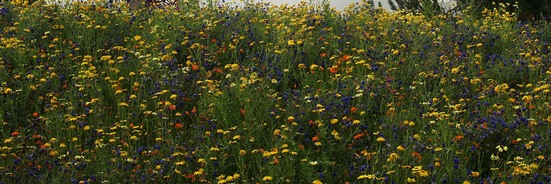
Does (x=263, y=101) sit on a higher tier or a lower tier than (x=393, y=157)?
higher

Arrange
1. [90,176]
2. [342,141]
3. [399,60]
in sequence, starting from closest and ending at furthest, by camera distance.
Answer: [90,176] → [342,141] → [399,60]

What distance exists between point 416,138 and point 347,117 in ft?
2.70

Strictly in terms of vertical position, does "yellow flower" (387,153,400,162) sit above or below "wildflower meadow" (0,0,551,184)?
below

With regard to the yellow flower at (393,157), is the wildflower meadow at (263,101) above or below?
above

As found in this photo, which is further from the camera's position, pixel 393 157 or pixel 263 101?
pixel 263 101

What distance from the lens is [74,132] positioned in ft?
19.3

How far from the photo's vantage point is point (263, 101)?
6.07 meters

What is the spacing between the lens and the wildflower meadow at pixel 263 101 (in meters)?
5.14

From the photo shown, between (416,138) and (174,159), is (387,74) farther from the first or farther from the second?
(174,159)

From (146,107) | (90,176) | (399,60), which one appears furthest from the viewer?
(399,60)

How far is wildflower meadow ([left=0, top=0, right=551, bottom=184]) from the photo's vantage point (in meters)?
5.14

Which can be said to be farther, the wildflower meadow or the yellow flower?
the wildflower meadow

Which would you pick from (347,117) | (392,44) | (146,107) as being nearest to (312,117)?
(347,117)

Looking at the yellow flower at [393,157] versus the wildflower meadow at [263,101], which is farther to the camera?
the wildflower meadow at [263,101]
